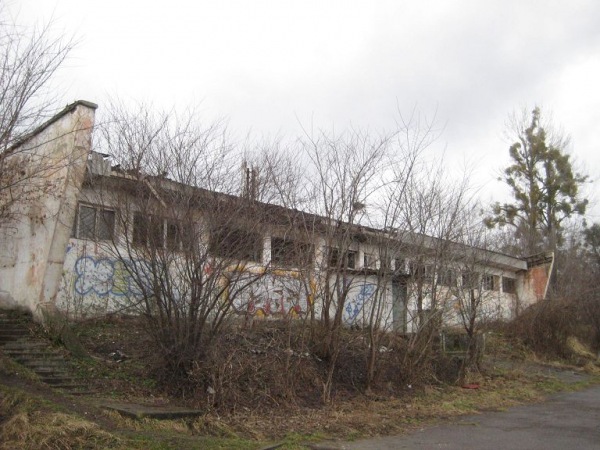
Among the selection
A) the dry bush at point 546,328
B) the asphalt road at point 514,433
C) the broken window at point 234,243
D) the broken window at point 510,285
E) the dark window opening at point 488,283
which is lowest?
the asphalt road at point 514,433

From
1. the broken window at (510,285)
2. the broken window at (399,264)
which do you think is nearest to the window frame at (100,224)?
the broken window at (399,264)

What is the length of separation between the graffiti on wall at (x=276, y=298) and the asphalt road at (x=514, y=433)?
3.55m

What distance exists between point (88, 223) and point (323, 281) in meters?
4.79

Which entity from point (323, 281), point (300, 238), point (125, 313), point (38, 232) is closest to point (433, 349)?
point (323, 281)

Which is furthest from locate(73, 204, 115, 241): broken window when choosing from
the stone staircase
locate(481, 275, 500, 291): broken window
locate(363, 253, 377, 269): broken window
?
locate(481, 275, 500, 291): broken window

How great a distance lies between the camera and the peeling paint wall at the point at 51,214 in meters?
12.0

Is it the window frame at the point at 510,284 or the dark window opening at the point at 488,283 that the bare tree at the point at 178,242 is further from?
the window frame at the point at 510,284

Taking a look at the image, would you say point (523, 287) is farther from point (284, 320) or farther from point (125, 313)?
point (125, 313)

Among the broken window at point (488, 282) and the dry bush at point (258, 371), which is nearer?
the dry bush at point (258, 371)

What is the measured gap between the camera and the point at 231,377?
10.2 m

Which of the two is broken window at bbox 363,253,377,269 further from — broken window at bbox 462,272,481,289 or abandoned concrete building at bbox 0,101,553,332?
broken window at bbox 462,272,481,289

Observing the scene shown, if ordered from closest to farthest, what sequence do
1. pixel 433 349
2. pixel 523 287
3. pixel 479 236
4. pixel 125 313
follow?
pixel 125 313
pixel 433 349
pixel 479 236
pixel 523 287

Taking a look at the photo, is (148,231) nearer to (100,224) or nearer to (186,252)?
(186,252)

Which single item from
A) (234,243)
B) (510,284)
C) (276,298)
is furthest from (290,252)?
(510,284)
